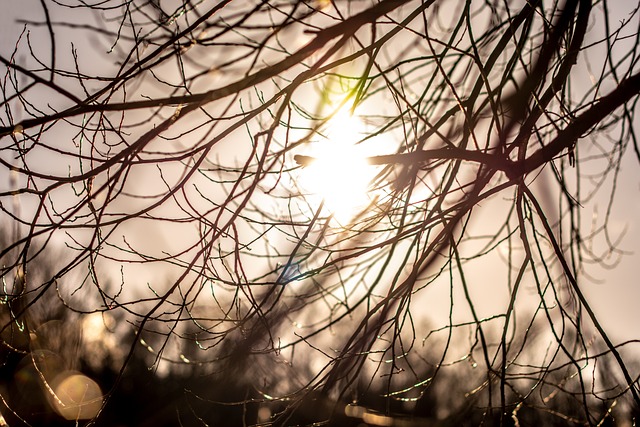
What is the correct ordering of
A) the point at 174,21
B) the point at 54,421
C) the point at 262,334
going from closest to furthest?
the point at 174,21
the point at 262,334
the point at 54,421

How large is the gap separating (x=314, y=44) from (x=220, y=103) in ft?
1.80

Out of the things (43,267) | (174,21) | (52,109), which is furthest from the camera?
(43,267)

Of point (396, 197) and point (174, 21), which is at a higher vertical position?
point (174, 21)

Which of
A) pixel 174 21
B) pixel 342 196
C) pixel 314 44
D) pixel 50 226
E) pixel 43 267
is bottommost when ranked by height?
pixel 50 226

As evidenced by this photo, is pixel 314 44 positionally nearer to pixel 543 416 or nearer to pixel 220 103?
pixel 220 103

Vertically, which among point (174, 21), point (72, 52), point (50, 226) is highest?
point (174, 21)

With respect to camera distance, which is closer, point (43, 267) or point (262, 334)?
point (262, 334)

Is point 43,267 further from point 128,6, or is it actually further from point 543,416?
point 543,416

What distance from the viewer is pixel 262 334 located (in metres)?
2.55

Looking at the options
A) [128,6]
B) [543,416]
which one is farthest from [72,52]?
[543,416]

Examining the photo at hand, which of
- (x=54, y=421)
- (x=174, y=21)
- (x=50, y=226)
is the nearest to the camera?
(x=50, y=226)

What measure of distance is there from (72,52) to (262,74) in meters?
0.90

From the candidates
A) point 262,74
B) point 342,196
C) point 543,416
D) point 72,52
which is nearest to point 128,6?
point 72,52

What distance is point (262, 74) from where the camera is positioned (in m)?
1.96
